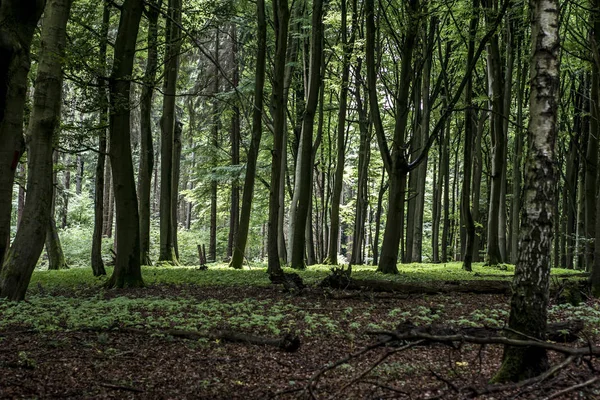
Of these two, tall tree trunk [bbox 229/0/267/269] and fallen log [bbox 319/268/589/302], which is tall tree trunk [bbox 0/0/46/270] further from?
tall tree trunk [bbox 229/0/267/269]

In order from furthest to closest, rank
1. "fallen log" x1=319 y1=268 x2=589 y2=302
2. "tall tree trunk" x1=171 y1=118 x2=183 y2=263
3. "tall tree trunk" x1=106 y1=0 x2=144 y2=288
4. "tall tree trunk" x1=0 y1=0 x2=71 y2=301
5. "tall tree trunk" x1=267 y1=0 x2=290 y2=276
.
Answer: "tall tree trunk" x1=171 y1=118 x2=183 y2=263 → "tall tree trunk" x1=267 y1=0 x2=290 y2=276 → "tall tree trunk" x1=106 y1=0 x2=144 y2=288 → "fallen log" x1=319 y1=268 x2=589 y2=302 → "tall tree trunk" x1=0 y1=0 x2=71 y2=301

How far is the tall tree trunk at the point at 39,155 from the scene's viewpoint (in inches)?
314

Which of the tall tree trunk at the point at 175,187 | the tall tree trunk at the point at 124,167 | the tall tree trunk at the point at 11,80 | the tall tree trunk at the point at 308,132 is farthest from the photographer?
the tall tree trunk at the point at 175,187

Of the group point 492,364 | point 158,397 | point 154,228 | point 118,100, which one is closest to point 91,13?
point 118,100

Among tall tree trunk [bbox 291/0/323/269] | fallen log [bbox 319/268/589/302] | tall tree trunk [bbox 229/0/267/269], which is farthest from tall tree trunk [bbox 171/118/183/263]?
fallen log [bbox 319/268/589/302]

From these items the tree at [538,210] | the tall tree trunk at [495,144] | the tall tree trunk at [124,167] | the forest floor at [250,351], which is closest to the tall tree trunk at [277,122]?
the forest floor at [250,351]

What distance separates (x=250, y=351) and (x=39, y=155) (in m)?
5.23

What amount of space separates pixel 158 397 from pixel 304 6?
18037mm

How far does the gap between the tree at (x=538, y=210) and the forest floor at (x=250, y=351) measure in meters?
0.24

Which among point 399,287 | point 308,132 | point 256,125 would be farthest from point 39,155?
point 308,132

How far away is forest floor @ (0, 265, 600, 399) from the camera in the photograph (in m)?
3.98

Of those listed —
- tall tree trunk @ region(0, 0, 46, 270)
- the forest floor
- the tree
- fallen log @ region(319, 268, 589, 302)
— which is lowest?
the forest floor

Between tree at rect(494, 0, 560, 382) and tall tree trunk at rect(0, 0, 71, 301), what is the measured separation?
24.0 ft

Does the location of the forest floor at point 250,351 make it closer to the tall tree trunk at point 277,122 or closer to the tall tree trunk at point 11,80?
the tall tree trunk at point 11,80
